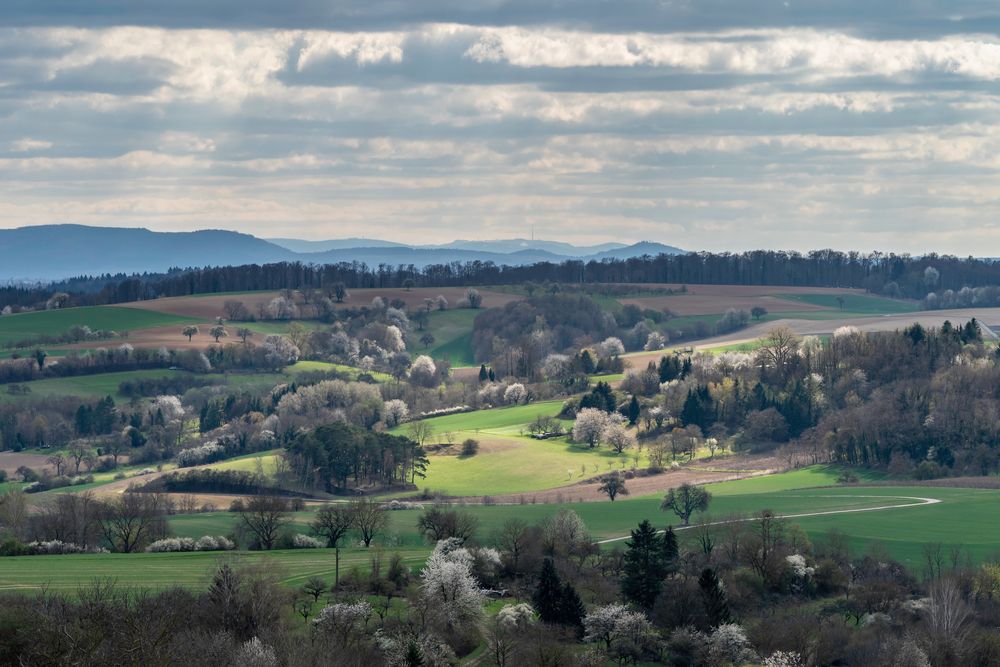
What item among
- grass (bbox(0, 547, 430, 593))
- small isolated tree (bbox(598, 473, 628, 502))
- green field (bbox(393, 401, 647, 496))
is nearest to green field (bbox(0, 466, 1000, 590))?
grass (bbox(0, 547, 430, 593))

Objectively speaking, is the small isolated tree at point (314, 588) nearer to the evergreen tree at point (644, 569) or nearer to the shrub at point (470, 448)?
the evergreen tree at point (644, 569)

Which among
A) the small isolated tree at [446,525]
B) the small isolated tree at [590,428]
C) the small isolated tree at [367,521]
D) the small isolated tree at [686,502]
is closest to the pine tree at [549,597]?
the small isolated tree at [446,525]

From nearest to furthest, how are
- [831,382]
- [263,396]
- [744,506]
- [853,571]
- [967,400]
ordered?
[853,571] → [744,506] → [967,400] → [831,382] → [263,396]

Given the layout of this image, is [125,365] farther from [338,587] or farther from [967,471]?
[338,587]

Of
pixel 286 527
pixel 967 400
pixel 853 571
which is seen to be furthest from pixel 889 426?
pixel 286 527

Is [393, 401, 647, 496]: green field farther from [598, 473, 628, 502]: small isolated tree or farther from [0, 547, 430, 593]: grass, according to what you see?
[0, 547, 430, 593]: grass

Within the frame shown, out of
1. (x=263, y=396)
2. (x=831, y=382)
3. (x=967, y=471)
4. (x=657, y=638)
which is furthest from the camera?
(x=263, y=396)
